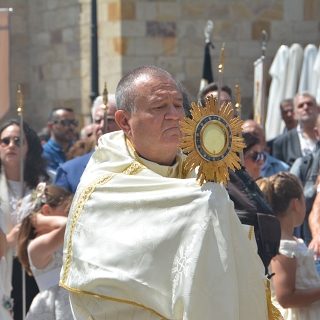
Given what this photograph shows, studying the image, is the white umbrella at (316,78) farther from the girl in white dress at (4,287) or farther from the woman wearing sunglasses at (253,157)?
the girl in white dress at (4,287)

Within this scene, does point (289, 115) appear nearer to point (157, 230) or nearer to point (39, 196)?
point (39, 196)

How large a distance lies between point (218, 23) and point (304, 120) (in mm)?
5289

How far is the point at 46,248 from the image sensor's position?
497cm

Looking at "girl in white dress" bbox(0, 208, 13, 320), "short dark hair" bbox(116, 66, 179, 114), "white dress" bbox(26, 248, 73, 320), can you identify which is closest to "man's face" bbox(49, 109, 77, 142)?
"white dress" bbox(26, 248, 73, 320)

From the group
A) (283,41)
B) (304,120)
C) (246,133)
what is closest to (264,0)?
(283,41)

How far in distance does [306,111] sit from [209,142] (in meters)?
5.20

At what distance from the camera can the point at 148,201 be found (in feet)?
9.53

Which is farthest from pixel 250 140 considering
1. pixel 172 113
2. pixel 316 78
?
pixel 316 78

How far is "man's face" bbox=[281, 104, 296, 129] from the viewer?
917 cm

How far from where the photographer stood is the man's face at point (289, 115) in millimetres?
9172

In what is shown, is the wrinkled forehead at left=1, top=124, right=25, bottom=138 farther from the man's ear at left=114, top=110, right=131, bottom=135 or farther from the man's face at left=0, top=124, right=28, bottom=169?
the man's ear at left=114, top=110, right=131, bottom=135

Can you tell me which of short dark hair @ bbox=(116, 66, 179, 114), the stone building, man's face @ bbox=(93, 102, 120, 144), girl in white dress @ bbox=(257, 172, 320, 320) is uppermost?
the stone building

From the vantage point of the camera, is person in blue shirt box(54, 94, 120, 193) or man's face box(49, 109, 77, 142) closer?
person in blue shirt box(54, 94, 120, 193)

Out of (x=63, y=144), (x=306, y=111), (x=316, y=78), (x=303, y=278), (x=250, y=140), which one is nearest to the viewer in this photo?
(x=303, y=278)
